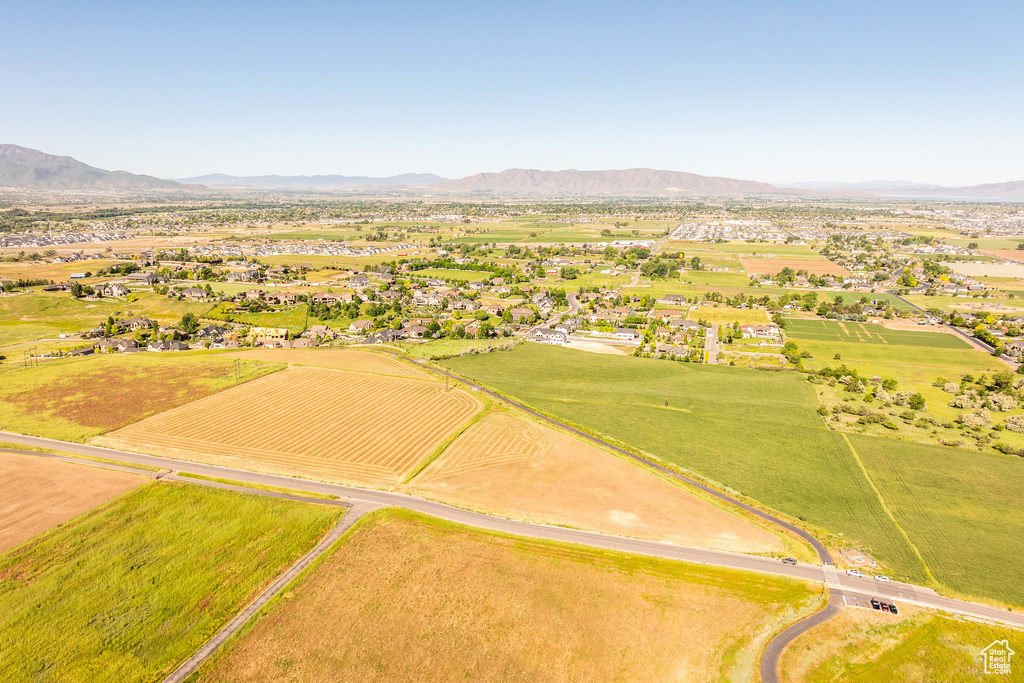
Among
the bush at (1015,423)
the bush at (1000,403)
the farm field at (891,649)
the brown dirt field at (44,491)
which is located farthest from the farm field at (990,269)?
the brown dirt field at (44,491)

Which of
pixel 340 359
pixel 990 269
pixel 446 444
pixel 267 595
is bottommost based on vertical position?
pixel 267 595

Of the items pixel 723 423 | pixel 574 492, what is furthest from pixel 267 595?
pixel 723 423

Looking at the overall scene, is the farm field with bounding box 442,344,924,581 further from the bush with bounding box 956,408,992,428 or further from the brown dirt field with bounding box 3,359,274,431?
the brown dirt field with bounding box 3,359,274,431

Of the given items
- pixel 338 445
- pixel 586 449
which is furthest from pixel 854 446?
pixel 338 445

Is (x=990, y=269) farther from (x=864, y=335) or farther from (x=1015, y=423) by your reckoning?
(x=1015, y=423)

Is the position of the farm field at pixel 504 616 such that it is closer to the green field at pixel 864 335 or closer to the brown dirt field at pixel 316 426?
the brown dirt field at pixel 316 426

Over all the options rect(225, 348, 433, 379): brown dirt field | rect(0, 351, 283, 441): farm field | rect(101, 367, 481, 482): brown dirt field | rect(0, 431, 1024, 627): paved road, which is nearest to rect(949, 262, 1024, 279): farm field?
rect(0, 431, 1024, 627): paved road

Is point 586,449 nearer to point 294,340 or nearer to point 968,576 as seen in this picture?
point 968,576
